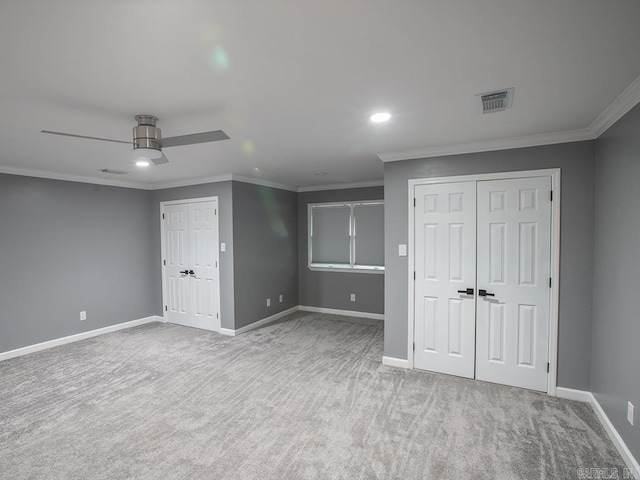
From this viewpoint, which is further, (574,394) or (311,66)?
(574,394)

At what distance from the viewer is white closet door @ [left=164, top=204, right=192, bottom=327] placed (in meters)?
5.34

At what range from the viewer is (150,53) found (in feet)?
5.00

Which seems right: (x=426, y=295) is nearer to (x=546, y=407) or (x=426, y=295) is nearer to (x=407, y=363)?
(x=407, y=363)

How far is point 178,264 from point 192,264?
0.35 meters

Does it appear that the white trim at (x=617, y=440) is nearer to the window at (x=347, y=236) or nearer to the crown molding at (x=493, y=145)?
the crown molding at (x=493, y=145)

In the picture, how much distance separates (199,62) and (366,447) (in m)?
2.62

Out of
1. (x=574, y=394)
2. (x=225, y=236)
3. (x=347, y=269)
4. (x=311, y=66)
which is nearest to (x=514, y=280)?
(x=574, y=394)

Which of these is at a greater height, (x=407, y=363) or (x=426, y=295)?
(x=426, y=295)

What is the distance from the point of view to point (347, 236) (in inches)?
237

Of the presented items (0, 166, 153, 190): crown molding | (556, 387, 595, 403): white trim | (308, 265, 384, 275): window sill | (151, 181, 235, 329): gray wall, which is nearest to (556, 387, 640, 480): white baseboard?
(556, 387, 595, 403): white trim

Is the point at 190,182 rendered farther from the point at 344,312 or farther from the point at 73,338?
the point at 344,312

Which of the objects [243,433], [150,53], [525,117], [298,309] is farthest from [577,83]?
[298,309]

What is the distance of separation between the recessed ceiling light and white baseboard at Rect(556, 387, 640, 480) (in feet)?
9.04

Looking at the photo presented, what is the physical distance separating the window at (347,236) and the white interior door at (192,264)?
1974 millimetres
